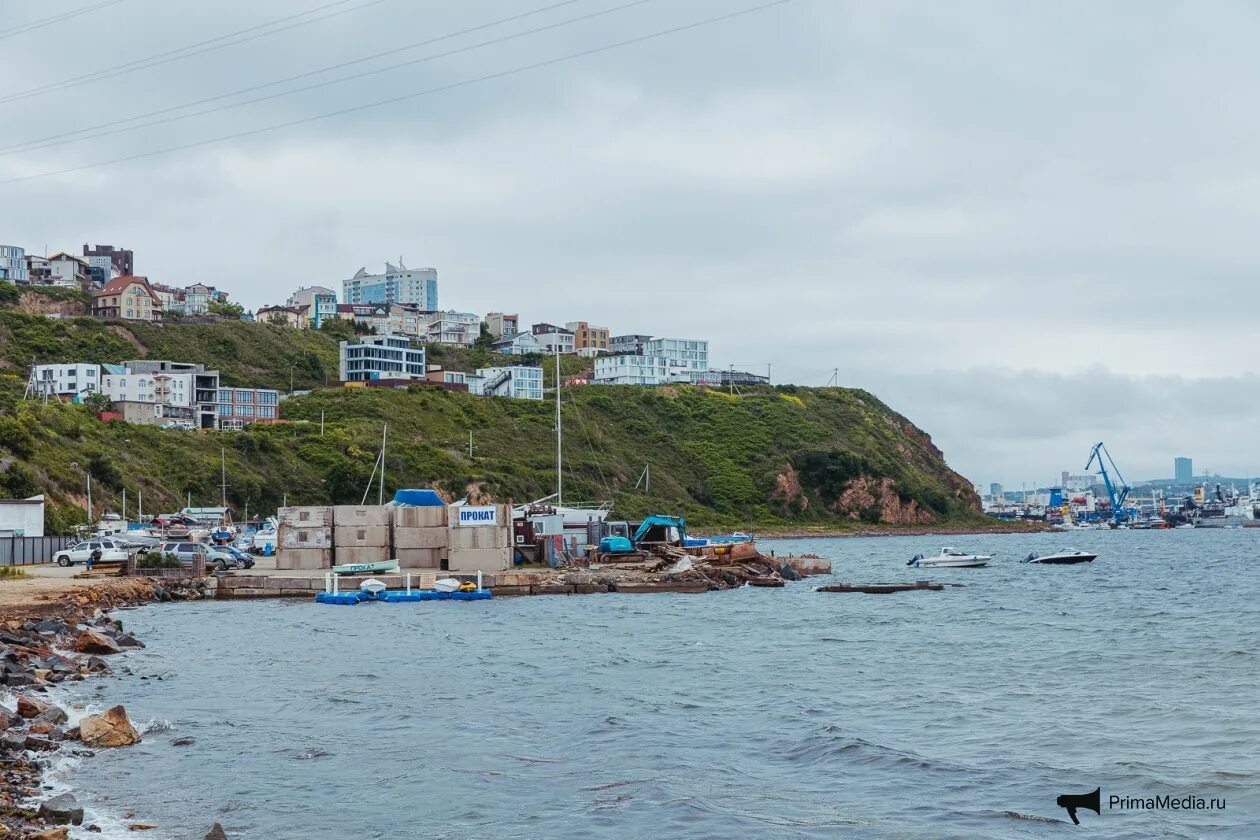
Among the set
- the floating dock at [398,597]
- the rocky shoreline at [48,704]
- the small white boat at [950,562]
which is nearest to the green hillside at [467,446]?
the floating dock at [398,597]

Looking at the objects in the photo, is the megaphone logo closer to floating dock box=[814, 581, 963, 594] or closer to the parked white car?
floating dock box=[814, 581, 963, 594]

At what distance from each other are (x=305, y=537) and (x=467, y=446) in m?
62.1

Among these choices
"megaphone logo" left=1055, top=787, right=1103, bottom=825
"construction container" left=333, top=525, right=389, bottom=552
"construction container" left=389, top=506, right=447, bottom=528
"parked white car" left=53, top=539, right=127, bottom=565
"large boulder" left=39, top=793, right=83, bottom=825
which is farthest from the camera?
"parked white car" left=53, top=539, right=127, bottom=565

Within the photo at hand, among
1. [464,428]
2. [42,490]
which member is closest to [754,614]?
[42,490]

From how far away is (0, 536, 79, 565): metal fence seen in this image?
5534 centimetres

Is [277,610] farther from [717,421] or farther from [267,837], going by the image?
[717,421]

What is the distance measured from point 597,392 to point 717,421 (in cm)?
1485

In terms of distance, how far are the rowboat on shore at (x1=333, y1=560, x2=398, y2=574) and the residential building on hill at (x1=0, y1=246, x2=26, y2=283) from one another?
130m

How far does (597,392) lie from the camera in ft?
495

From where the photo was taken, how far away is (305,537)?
53.4 metres

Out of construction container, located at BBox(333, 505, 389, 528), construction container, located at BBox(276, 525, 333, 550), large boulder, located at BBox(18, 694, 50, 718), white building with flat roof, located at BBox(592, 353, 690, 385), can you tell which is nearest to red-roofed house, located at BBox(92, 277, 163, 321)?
white building with flat roof, located at BBox(592, 353, 690, 385)

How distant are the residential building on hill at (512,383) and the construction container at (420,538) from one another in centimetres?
9599

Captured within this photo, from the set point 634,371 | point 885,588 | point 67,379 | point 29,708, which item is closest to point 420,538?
point 885,588

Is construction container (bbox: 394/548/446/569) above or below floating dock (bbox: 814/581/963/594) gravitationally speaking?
above
